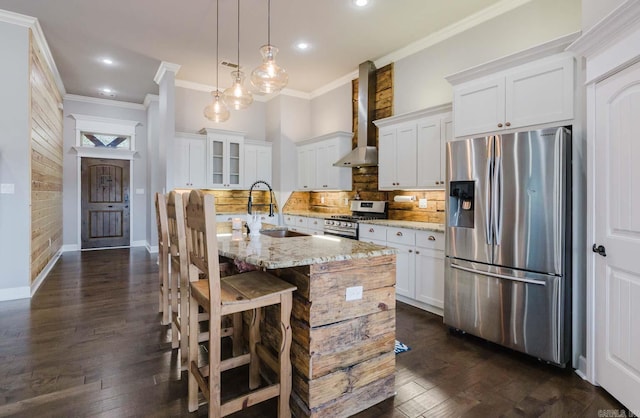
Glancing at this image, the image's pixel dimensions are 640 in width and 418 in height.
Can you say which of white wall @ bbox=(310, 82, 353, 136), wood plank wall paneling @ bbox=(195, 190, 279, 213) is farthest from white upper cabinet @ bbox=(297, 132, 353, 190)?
wood plank wall paneling @ bbox=(195, 190, 279, 213)

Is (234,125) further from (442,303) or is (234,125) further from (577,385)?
(577,385)

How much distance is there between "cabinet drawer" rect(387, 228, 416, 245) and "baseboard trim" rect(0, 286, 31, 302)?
4298 mm

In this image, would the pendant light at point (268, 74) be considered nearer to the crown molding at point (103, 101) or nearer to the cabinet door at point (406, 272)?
the cabinet door at point (406, 272)

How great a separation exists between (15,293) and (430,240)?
4737 mm

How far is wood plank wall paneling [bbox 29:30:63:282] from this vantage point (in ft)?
14.0

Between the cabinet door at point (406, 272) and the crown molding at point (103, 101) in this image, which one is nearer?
the cabinet door at point (406, 272)

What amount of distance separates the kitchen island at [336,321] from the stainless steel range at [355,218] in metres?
2.37

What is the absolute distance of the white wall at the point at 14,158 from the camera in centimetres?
382

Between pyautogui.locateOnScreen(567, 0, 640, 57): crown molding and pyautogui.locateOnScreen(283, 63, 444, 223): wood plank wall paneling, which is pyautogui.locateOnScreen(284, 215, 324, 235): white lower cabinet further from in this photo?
pyautogui.locateOnScreen(567, 0, 640, 57): crown molding

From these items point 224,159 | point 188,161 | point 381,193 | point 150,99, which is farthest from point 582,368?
point 150,99

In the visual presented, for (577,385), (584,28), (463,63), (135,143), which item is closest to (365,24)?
(463,63)

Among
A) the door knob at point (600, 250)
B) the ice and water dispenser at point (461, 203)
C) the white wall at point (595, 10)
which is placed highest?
the white wall at point (595, 10)

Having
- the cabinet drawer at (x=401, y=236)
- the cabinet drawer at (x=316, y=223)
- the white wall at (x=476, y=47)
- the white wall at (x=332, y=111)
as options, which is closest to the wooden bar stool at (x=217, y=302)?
the cabinet drawer at (x=401, y=236)

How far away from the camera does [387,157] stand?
442cm
